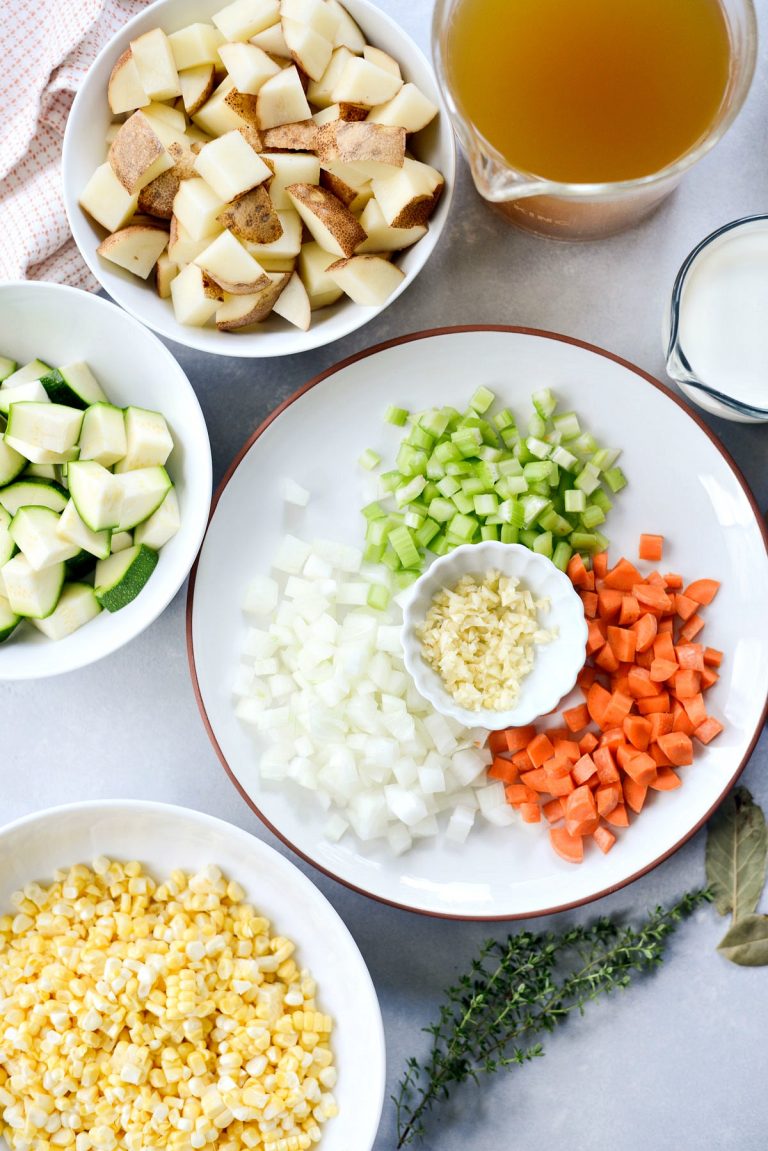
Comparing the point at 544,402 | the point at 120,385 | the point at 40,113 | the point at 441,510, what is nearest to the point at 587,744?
the point at 441,510

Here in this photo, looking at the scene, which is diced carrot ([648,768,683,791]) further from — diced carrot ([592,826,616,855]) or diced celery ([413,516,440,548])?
diced celery ([413,516,440,548])

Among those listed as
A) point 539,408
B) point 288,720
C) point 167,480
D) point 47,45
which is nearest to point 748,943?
point 288,720

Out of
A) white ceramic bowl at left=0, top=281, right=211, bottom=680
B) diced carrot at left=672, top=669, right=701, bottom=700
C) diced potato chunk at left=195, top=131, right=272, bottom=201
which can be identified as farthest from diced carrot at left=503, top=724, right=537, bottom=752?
diced potato chunk at left=195, top=131, right=272, bottom=201

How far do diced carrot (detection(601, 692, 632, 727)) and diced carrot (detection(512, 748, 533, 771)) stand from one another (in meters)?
0.19

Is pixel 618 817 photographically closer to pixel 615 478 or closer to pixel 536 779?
pixel 536 779

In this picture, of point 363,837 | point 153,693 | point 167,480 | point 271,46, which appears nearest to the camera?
point 271,46

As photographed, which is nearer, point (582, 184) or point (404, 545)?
point (582, 184)

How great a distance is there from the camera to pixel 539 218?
2.04 meters

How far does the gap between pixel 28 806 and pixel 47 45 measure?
1.76 metres

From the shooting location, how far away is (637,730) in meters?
2.06

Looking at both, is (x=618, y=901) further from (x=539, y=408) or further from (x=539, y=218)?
(x=539, y=218)

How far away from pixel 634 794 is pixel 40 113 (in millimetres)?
2003

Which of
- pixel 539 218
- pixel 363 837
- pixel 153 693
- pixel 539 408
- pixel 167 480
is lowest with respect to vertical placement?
pixel 363 837

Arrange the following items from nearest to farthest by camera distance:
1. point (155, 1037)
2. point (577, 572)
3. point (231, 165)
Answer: point (231, 165), point (155, 1037), point (577, 572)
